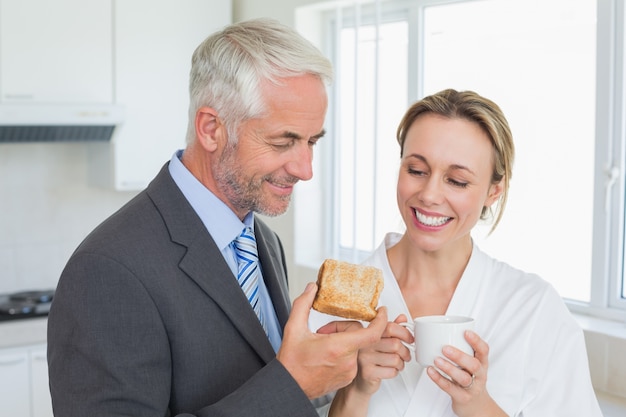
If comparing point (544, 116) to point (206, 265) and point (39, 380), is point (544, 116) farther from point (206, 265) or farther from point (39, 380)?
point (39, 380)

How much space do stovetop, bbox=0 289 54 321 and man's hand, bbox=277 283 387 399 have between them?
2.47 metres

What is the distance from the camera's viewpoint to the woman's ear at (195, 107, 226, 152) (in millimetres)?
1482

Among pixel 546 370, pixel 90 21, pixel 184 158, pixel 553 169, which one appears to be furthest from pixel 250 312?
pixel 90 21

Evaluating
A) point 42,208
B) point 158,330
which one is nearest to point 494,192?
point 158,330

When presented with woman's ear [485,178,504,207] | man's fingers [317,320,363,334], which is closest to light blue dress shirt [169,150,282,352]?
man's fingers [317,320,363,334]

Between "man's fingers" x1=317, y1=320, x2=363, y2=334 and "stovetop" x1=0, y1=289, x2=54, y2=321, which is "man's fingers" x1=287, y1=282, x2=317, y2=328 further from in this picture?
"stovetop" x1=0, y1=289, x2=54, y2=321

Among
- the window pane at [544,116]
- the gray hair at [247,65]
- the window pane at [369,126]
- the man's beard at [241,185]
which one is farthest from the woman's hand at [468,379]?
the window pane at [369,126]

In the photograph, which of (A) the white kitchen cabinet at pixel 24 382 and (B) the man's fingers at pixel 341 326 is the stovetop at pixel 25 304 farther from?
(B) the man's fingers at pixel 341 326

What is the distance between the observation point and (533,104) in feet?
9.48

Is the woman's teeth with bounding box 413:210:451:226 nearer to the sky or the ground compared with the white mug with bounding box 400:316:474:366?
nearer to the sky

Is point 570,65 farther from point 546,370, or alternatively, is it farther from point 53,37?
point 53,37

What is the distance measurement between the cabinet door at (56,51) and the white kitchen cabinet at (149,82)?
77mm

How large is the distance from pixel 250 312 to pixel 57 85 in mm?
2431

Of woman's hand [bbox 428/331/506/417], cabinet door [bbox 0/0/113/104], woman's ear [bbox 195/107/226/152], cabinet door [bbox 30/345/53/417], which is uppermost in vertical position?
cabinet door [bbox 0/0/113/104]
